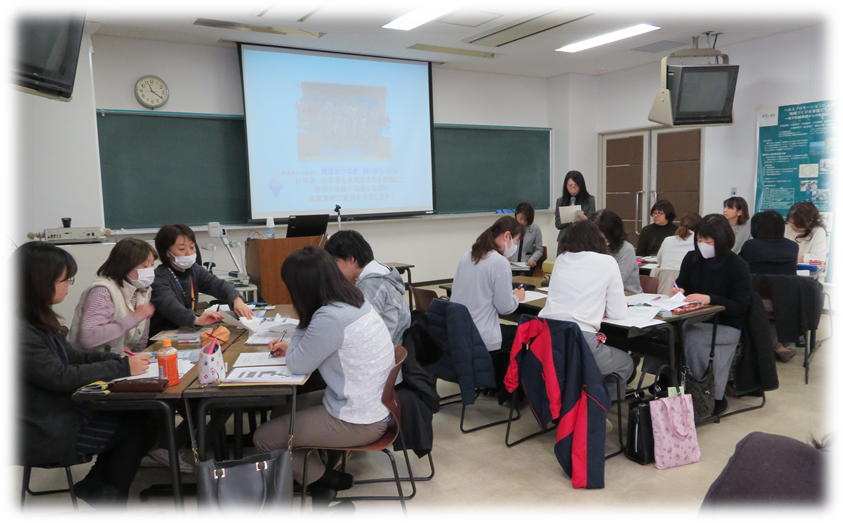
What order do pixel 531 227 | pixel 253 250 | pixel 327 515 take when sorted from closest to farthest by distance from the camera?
pixel 327 515
pixel 253 250
pixel 531 227

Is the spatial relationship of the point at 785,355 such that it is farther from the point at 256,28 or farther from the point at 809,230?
the point at 256,28

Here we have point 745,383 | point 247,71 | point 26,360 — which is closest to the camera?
point 26,360

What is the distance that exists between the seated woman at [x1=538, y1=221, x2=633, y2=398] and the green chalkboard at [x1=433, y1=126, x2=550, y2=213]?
15.4 ft

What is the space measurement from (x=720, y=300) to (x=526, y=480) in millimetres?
1512

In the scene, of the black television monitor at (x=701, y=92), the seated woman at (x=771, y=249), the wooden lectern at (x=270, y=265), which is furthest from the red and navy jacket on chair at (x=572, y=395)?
the black television monitor at (x=701, y=92)

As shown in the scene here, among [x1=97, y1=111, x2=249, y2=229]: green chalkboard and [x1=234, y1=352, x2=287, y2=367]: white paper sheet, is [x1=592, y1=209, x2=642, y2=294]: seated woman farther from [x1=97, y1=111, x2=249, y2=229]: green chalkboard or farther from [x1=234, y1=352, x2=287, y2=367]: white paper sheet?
[x1=97, y1=111, x2=249, y2=229]: green chalkboard

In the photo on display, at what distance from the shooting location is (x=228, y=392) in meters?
1.91

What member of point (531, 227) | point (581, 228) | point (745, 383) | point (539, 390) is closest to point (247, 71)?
point (531, 227)

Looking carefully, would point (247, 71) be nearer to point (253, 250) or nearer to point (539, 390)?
point (253, 250)

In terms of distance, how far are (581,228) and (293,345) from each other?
5.30 feet

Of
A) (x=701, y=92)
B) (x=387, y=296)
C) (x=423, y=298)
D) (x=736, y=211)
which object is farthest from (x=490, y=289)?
(x=701, y=92)

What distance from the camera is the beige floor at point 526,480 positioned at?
91.7 inches

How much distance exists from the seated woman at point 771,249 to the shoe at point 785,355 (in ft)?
2.12

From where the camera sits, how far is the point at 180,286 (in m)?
3.06
